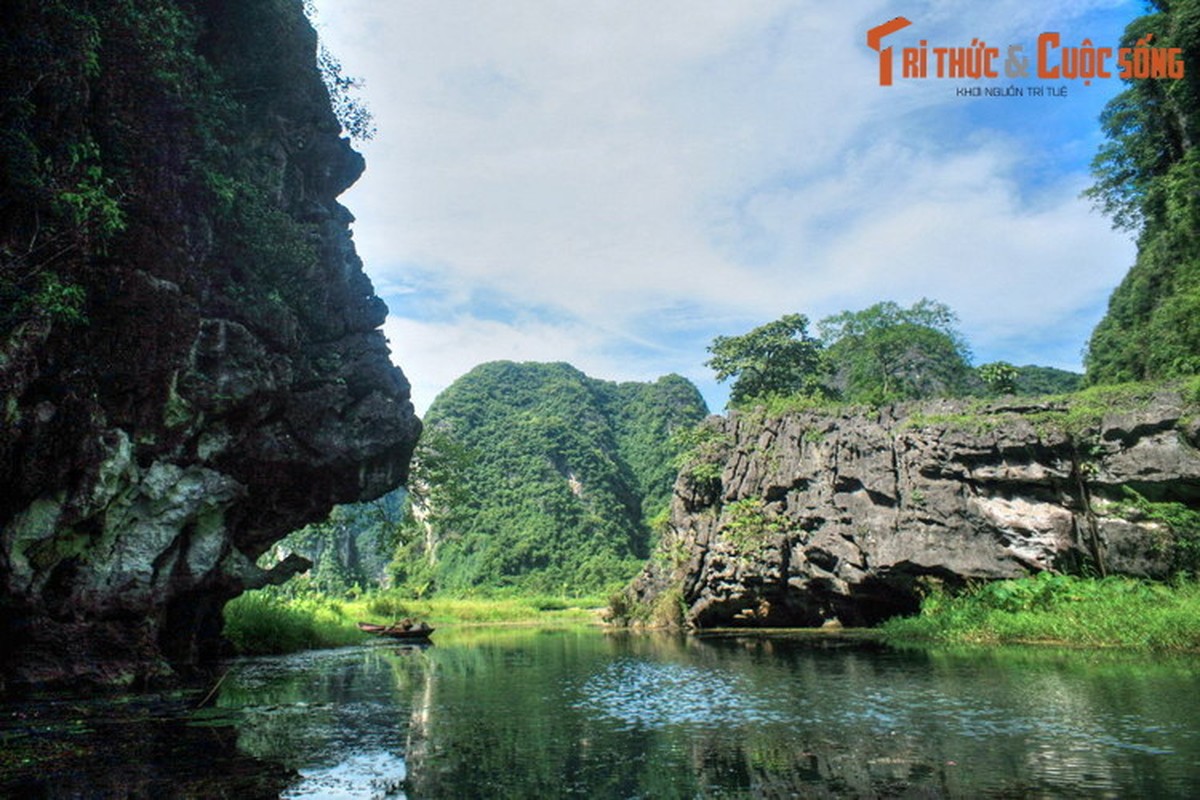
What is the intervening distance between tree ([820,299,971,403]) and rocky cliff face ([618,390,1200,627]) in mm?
13672

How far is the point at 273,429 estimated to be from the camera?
2073 cm

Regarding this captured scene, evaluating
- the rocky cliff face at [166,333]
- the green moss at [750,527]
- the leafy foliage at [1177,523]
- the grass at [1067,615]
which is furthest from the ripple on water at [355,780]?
the green moss at [750,527]

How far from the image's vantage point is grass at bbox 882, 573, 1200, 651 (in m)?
18.2

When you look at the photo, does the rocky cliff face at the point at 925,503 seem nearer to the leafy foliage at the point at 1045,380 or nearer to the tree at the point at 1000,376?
the tree at the point at 1000,376

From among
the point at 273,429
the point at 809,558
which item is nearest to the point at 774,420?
the point at 809,558

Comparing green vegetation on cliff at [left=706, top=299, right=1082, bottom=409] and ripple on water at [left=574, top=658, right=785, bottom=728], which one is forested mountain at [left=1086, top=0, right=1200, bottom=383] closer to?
green vegetation on cliff at [left=706, top=299, right=1082, bottom=409]

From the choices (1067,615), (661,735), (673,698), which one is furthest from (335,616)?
(1067,615)

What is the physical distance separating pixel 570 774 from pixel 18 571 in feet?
37.7

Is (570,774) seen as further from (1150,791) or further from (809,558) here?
(809,558)

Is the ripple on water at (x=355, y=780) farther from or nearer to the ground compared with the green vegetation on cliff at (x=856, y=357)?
nearer to the ground

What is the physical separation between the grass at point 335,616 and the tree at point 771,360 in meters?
21.6

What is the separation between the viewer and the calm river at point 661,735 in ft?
25.5

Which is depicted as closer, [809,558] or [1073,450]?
[1073,450]

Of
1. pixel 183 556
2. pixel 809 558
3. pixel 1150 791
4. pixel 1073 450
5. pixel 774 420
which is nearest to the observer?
pixel 1150 791
